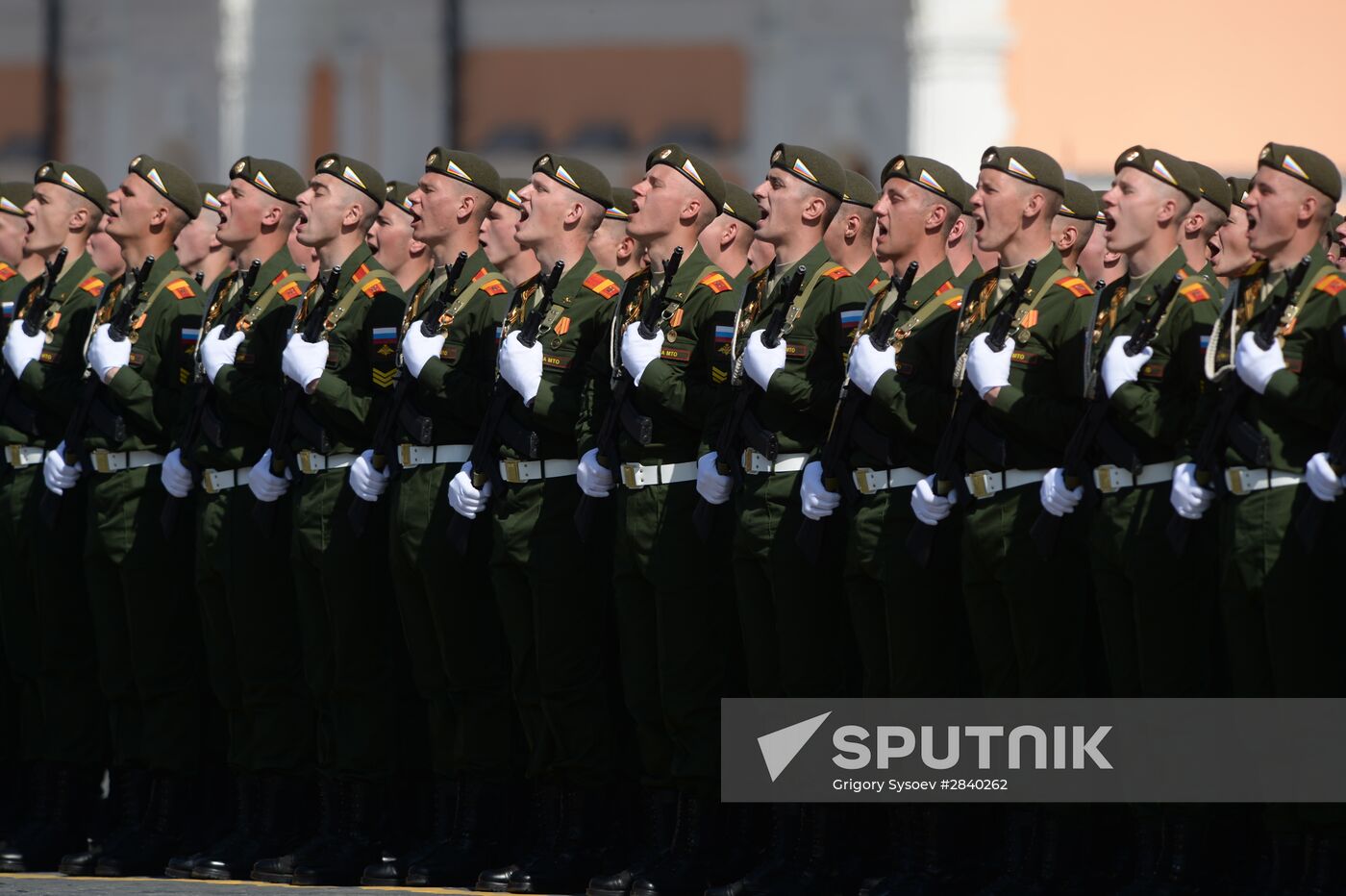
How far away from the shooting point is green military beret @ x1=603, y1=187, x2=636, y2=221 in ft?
29.0

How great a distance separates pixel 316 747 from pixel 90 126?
14.6 m

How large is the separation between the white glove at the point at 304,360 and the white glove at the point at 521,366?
632 millimetres

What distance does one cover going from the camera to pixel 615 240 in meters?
8.90

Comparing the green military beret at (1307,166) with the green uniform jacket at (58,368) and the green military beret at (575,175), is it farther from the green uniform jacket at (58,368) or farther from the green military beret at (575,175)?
the green uniform jacket at (58,368)

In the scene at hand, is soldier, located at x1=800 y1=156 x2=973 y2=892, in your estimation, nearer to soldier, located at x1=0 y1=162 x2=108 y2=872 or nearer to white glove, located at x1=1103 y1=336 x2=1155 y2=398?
white glove, located at x1=1103 y1=336 x2=1155 y2=398

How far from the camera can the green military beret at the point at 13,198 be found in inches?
401

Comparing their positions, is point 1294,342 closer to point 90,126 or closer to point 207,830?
point 207,830

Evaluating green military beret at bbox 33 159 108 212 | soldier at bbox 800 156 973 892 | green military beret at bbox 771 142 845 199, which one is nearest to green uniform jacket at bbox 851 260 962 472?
soldier at bbox 800 156 973 892

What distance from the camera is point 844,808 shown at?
7902 mm

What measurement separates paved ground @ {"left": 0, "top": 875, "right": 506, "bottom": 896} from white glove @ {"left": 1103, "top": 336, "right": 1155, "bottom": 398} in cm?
240

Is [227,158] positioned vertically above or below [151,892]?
above

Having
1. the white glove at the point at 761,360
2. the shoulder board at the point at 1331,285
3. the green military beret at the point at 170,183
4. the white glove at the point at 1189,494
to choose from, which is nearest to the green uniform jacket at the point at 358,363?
the green military beret at the point at 170,183

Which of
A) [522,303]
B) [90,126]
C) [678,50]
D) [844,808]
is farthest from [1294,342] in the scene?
[90,126]

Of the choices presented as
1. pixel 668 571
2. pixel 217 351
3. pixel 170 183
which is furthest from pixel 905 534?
pixel 170 183
